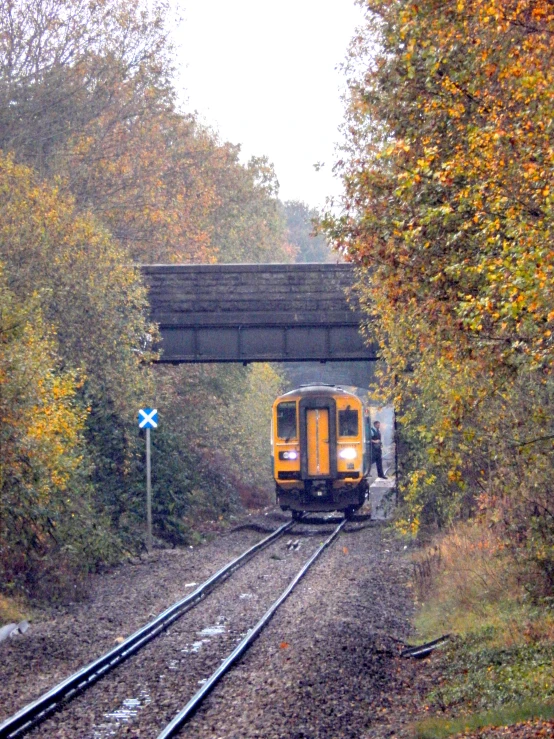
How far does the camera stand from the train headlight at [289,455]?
23312mm

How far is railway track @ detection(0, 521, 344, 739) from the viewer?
712 cm

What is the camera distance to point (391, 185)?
400 inches

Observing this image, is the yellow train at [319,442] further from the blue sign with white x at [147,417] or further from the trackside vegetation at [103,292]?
the blue sign with white x at [147,417]

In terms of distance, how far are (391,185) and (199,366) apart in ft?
67.4

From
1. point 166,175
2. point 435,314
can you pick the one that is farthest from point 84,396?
point 166,175

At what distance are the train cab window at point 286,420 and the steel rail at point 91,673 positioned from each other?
9184 mm

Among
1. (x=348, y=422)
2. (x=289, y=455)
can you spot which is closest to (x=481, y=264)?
(x=348, y=422)

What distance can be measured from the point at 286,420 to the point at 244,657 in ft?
46.1

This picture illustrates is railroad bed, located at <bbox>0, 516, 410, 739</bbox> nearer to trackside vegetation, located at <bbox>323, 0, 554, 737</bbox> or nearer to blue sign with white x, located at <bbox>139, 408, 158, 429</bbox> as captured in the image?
trackside vegetation, located at <bbox>323, 0, 554, 737</bbox>

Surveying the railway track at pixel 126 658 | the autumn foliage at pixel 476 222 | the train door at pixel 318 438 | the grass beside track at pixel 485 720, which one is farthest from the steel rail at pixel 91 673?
the train door at pixel 318 438

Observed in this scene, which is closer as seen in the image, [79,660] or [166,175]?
[79,660]

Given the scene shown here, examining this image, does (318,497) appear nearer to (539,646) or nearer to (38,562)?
(38,562)

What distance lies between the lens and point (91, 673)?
29.1 ft

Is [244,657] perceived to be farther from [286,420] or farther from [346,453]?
[286,420]
